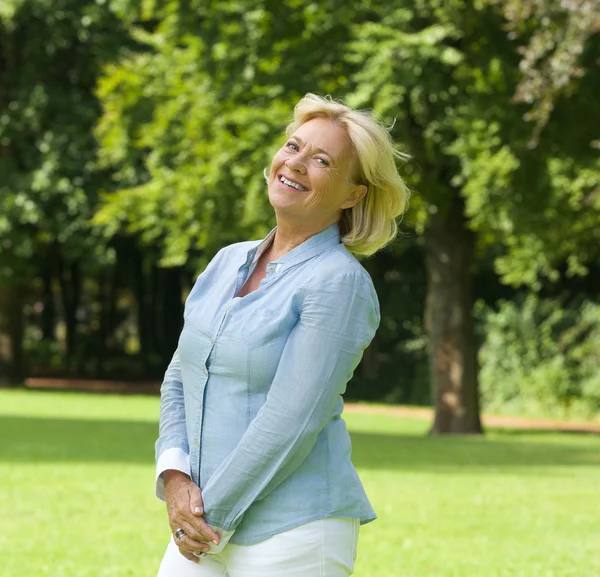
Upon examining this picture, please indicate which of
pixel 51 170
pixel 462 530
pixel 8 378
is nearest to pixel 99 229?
pixel 51 170

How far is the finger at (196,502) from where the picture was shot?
10.5 feet

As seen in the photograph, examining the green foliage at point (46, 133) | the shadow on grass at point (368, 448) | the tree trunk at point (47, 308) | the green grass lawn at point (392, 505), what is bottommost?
the tree trunk at point (47, 308)

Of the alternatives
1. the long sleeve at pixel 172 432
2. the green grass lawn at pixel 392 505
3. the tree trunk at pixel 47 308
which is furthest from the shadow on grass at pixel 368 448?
the tree trunk at pixel 47 308

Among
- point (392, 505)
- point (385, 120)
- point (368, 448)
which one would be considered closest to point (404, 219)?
point (385, 120)

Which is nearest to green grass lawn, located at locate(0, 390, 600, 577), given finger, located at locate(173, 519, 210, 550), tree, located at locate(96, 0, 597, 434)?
tree, located at locate(96, 0, 597, 434)

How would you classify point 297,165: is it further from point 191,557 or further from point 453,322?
point 453,322

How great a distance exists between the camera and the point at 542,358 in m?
31.2

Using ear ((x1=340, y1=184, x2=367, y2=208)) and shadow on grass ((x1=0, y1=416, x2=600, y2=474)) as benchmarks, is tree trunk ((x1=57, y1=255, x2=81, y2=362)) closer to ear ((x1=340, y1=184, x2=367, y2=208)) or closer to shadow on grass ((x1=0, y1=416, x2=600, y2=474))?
shadow on grass ((x1=0, y1=416, x2=600, y2=474))

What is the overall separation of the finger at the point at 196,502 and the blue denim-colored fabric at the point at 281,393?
2 cm

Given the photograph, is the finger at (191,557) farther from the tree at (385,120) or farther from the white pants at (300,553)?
the tree at (385,120)

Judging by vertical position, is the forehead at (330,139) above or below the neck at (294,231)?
above

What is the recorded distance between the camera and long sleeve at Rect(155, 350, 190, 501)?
3327 mm

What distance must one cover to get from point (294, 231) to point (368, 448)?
640 inches

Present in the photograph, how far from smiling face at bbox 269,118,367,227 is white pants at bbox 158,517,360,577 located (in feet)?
2.68
